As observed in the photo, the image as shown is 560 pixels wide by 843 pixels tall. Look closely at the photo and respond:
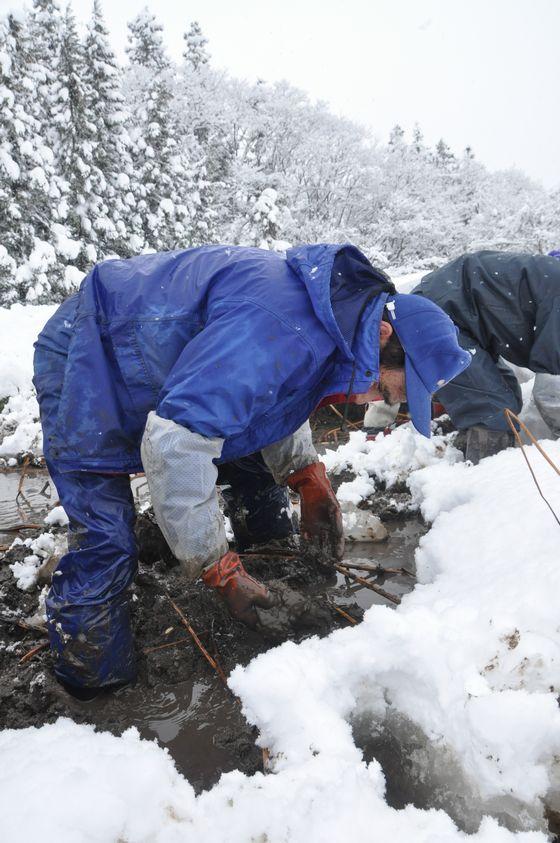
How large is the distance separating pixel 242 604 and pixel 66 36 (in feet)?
54.9

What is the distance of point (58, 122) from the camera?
1406 centimetres

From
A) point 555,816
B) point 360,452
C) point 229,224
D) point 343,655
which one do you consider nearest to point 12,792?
point 343,655

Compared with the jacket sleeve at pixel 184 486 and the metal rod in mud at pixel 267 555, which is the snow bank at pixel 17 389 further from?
the jacket sleeve at pixel 184 486

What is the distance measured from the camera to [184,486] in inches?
68.7

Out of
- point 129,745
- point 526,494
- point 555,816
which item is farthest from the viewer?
point 526,494

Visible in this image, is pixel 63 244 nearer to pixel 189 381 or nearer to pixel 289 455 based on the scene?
pixel 289 455

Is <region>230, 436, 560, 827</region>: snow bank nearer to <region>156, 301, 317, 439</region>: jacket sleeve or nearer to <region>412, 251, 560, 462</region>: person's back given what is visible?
<region>156, 301, 317, 439</region>: jacket sleeve

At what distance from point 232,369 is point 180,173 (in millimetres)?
18152

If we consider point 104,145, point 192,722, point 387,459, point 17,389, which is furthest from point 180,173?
point 192,722

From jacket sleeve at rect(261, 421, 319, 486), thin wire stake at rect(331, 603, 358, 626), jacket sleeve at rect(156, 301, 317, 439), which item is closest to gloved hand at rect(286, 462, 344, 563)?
jacket sleeve at rect(261, 421, 319, 486)

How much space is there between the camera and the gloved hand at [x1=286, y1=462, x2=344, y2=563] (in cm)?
272

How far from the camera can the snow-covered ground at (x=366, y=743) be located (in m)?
1.23

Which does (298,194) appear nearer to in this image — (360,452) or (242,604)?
(360,452)

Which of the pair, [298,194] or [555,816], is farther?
[298,194]
